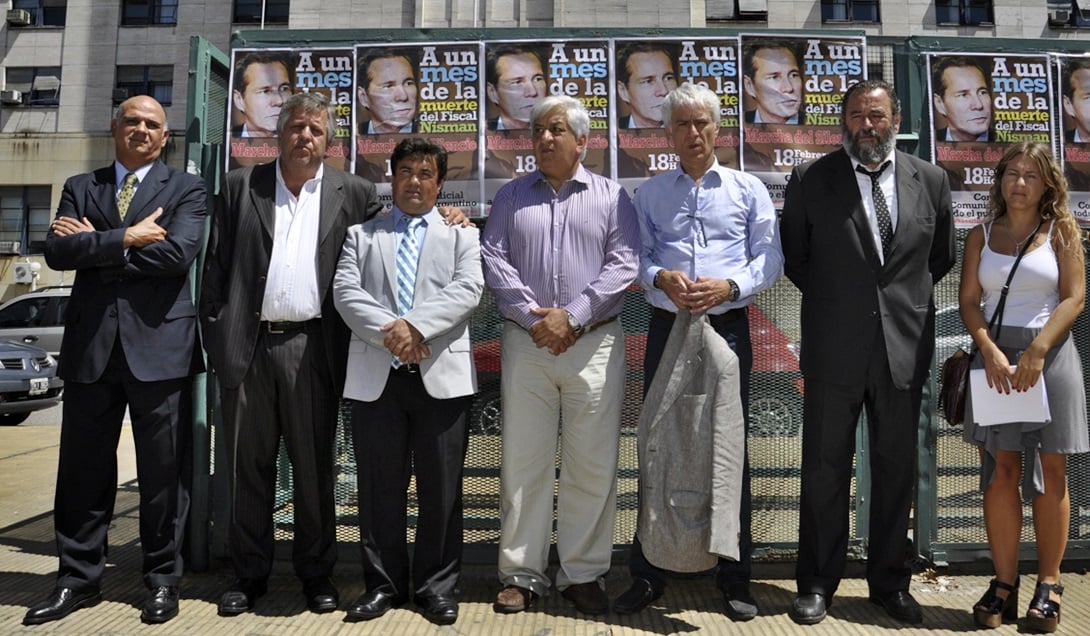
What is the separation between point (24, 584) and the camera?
4.09 meters

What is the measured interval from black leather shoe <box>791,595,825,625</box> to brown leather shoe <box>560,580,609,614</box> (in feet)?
2.73

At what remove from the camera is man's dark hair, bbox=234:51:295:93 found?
4527 millimetres

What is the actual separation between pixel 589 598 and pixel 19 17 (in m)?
33.0

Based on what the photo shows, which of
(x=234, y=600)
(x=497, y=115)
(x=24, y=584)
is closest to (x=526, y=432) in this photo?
(x=234, y=600)

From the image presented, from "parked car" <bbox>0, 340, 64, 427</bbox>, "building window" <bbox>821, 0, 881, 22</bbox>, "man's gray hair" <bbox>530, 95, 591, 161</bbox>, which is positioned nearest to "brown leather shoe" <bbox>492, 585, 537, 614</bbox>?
"man's gray hair" <bbox>530, 95, 591, 161</bbox>

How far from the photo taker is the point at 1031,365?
3.46 metres

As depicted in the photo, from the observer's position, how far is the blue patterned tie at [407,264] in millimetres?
3713

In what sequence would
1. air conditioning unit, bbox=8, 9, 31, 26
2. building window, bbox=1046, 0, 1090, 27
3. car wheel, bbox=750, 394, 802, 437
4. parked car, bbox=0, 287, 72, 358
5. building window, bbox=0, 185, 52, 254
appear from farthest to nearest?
air conditioning unit, bbox=8, 9, 31, 26, building window, bbox=0, 185, 52, 254, building window, bbox=1046, 0, 1090, 27, parked car, bbox=0, 287, 72, 358, car wheel, bbox=750, 394, 802, 437

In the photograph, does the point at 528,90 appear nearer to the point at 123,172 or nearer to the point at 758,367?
the point at 758,367

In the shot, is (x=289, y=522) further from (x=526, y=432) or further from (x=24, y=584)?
(x=526, y=432)

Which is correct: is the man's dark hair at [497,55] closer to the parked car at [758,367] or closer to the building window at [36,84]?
the parked car at [758,367]

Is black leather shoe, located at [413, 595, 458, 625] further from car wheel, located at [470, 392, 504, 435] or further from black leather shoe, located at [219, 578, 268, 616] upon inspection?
car wheel, located at [470, 392, 504, 435]

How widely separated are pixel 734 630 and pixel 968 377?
153 cm

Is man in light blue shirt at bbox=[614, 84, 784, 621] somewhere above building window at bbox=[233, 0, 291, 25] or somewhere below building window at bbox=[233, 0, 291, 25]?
below
